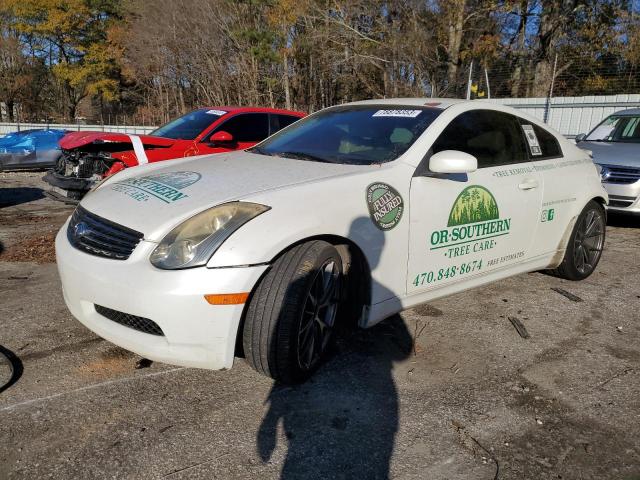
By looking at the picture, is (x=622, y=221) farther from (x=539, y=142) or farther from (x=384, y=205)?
(x=384, y=205)

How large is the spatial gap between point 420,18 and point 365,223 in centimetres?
2036

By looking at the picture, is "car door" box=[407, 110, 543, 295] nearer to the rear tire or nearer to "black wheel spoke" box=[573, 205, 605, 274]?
the rear tire

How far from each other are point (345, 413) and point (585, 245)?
10.1 ft

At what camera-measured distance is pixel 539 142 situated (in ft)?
13.1

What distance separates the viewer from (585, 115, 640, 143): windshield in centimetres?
757

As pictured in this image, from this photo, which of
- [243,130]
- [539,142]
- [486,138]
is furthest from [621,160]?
[243,130]

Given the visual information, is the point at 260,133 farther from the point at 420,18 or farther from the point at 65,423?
the point at 420,18

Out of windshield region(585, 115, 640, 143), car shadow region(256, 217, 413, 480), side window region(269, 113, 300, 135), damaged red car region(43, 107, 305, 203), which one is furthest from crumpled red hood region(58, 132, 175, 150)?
windshield region(585, 115, 640, 143)

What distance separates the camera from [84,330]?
329 centimetres

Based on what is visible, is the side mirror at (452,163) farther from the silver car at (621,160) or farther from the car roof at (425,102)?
the silver car at (621,160)

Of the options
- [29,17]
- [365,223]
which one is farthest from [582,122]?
[29,17]

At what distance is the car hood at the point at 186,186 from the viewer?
8.09ft

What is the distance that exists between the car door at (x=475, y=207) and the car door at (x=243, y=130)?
385 centimetres

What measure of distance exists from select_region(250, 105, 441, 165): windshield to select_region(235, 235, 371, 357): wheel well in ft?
1.97
